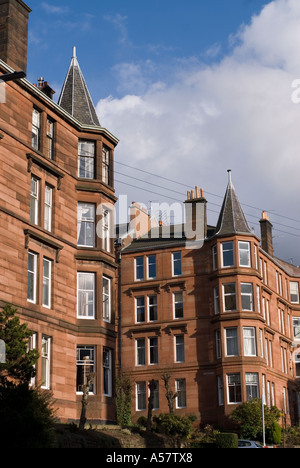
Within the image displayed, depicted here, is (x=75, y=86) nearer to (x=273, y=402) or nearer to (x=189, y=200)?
(x=189, y=200)

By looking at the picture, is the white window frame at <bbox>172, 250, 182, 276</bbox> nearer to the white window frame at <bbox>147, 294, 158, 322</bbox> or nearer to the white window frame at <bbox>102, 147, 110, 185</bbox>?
the white window frame at <bbox>147, 294, 158, 322</bbox>

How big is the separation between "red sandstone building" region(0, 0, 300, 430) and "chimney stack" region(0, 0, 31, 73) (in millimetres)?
64

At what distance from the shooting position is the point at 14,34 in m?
36.6

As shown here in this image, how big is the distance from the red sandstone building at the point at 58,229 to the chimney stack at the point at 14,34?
50 millimetres

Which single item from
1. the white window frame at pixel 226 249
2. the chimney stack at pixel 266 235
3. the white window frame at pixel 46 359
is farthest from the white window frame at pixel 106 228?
the chimney stack at pixel 266 235

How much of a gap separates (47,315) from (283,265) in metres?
41.5

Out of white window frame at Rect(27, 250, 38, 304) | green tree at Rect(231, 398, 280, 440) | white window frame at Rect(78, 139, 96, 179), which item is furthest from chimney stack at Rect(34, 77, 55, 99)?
green tree at Rect(231, 398, 280, 440)

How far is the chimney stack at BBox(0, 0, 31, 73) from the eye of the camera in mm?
36000

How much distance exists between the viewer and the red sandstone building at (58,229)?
33.4m

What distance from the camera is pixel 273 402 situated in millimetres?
58875

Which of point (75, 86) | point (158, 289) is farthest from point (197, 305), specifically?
point (75, 86)

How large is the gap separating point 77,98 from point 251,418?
82.9ft

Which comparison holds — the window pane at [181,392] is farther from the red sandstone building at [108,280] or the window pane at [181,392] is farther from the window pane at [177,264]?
the window pane at [177,264]

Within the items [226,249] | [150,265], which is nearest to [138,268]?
[150,265]
